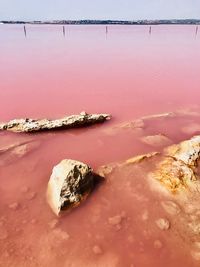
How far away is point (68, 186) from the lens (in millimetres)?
3416

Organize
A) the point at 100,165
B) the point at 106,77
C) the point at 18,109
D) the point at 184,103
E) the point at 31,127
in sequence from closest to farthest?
1. the point at 100,165
2. the point at 31,127
3. the point at 18,109
4. the point at 184,103
5. the point at 106,77

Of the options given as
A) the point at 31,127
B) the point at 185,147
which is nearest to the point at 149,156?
the point at 185,147

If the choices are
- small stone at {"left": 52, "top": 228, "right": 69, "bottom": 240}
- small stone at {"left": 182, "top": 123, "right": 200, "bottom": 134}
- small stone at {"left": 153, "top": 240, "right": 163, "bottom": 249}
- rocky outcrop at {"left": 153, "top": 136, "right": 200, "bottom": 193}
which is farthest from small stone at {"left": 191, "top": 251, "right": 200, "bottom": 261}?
small stone at {"left": 182, "top": 123, "right": 200, "bottom": 134}

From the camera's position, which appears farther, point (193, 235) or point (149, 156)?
point (149, 156)

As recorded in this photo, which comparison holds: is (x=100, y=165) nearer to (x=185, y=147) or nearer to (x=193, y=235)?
(x=185, y=147)

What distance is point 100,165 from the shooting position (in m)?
4.49

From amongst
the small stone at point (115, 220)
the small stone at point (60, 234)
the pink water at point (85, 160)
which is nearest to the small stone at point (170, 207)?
the pink water at point (85, 160)

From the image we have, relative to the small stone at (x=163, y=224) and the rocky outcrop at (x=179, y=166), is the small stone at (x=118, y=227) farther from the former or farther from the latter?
the rocky outcrop at (x=179, y=166)

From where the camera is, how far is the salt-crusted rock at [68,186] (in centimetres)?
341

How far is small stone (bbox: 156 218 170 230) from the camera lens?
3242 mm

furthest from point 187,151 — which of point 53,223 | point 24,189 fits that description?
point 24,189

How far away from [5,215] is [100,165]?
5.47 ft

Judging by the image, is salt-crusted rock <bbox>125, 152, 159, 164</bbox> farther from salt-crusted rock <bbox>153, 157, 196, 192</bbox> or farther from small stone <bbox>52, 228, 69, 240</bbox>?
small stone <bbox>52, 228, 69, 240</bbox>

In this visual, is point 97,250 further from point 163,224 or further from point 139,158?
point 139,158
